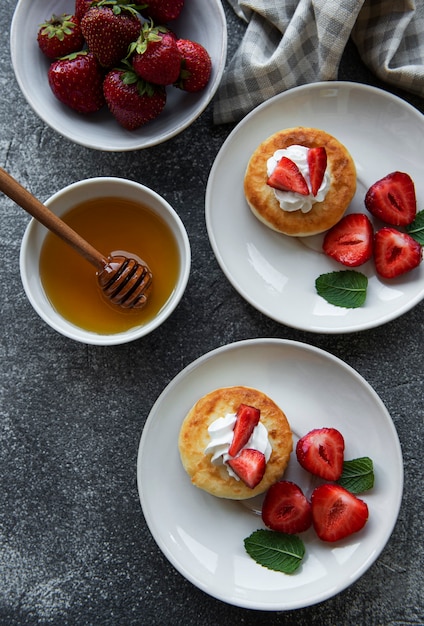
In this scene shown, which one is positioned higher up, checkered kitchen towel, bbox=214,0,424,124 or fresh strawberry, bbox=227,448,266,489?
checkered kitchen towel, bbox=214,0,424,124

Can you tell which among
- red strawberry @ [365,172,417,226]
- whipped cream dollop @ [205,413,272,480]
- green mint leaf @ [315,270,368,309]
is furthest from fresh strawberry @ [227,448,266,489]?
A: red strawberry @ [365,172,417,226]

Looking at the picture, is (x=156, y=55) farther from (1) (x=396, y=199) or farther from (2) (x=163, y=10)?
(1) (x=396, y=199)

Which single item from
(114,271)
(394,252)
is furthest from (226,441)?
(394,252)

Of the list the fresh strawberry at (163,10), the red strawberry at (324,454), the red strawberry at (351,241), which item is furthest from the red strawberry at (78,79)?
the red strawberry at (324,454)

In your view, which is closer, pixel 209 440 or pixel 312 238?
pixel 209 440

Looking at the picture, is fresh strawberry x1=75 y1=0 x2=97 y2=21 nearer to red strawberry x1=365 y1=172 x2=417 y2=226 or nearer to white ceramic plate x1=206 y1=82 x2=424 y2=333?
white ceramic plate x1=206 y1=82 x2=424 y2=333

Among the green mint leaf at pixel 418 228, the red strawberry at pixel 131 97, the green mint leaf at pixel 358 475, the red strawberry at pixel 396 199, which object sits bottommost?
the green mint leaf at pixel 358 475

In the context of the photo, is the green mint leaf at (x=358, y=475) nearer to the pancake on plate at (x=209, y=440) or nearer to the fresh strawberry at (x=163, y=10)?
the pancake on plate at (x=209, y=440)
